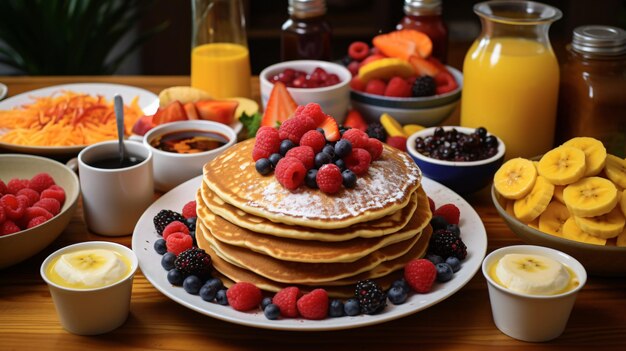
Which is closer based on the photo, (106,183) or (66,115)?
(106,183)

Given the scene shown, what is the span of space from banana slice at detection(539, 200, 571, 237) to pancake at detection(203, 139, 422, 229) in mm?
258

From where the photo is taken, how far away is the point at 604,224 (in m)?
1.45

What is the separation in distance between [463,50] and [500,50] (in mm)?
1561

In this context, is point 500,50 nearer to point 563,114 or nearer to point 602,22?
point 563,114

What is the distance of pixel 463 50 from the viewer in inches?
136

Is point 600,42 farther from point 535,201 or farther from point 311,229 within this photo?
point 311,229

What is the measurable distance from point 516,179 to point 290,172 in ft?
1.62

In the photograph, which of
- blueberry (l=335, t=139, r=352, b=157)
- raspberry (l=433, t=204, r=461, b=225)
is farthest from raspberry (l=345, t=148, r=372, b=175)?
raspberry (l=433, t=204, r=461, b=225)

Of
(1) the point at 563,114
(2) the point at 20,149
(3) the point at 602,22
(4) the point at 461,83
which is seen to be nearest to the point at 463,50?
(3) the point at 602,22

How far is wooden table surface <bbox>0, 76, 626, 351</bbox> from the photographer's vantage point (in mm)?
1337

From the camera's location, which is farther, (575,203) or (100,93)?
(100,93)

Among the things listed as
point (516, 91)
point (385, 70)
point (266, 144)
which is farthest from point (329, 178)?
point (385, 70)

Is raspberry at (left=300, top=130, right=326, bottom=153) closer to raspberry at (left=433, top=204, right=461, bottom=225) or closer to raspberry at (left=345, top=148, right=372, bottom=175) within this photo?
raspberry at (left=345, top=148, right=372, bottom=175)

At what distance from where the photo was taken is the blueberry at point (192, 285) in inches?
53.3
